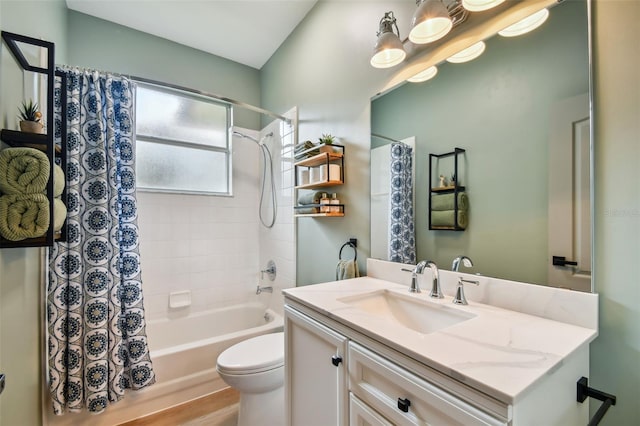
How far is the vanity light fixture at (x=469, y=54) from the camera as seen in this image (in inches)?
43.6

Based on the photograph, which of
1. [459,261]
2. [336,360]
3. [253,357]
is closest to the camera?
[336,360]

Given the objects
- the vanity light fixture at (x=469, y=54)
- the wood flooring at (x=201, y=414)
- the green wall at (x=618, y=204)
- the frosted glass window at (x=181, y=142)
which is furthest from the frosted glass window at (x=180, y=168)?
the green wall at (x=618, y=204)

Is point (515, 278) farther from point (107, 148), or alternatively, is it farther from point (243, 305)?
point (243, 305)

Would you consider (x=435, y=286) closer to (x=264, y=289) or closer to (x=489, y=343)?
(x=489, y=343)

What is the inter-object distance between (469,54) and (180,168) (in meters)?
2.50

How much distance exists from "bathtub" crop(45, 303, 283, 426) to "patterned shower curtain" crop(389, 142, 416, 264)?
4.29ft

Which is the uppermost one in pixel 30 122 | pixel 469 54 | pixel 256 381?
pixel 469 54

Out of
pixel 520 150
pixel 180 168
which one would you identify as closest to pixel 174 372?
pixel 180 168

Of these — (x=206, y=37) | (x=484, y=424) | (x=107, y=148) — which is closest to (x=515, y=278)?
(x=484, y=424)

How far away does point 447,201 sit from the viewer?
4.05 ft

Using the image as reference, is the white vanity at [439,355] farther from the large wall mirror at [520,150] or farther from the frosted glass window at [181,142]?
the frosted glass window at [181,142]

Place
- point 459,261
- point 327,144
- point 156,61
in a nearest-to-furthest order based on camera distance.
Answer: point 459,261, point 327,144, point 156,61

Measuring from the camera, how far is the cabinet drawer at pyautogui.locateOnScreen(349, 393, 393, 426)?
2.60 ft

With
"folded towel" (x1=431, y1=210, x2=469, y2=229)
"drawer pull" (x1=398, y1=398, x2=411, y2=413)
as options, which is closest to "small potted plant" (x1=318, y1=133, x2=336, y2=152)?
"folded towel" (x1=431, y1=210, x2=469, y2=229)
